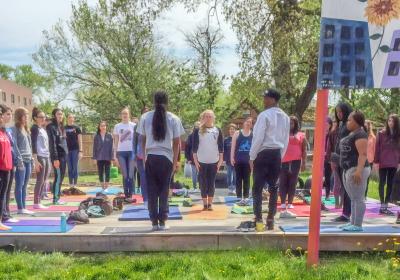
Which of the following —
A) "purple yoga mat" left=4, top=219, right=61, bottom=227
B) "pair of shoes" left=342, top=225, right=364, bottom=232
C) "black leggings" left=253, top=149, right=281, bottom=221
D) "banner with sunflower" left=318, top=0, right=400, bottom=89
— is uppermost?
"banner with sunflower" left=318, top=0, right=400, bottom=89

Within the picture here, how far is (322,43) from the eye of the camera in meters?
5.22

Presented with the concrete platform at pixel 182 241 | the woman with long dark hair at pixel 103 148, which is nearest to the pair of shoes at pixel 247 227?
the concrete platform at pixel 182 241

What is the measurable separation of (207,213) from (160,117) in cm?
267

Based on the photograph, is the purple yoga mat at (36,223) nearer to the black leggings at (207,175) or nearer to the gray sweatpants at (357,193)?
the black leggings at (207,175)

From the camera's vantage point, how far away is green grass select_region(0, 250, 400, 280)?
5.06m

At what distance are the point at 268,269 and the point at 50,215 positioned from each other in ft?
15.1

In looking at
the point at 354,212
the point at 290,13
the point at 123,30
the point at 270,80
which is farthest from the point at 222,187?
the point at 123,30

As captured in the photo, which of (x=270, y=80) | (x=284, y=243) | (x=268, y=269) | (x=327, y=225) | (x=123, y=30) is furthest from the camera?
(x=123, y=30)

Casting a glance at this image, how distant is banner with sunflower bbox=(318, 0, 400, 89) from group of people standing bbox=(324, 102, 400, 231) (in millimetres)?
1406

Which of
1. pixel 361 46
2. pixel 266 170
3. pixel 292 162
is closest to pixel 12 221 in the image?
pixel 266 170

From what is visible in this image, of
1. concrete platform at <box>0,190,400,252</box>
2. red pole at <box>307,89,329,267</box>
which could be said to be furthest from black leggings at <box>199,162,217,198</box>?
red pole at <box>307,89,329,267</box>

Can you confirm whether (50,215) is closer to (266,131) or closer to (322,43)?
(266,131)

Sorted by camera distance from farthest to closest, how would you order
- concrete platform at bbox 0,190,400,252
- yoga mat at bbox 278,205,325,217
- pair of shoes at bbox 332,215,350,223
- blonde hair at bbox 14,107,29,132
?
yoga mat at bbox 278,205,325,217 < blonde hair at bbox 14,107,29,132 < pair of shoes at bbox 332,215,350,223 < concrete platform at bbox 0,190,400,252

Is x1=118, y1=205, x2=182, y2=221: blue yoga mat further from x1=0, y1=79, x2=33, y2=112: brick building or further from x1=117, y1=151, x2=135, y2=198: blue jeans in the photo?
x1=0, y1=79, x2=33, y2=112: brick building
